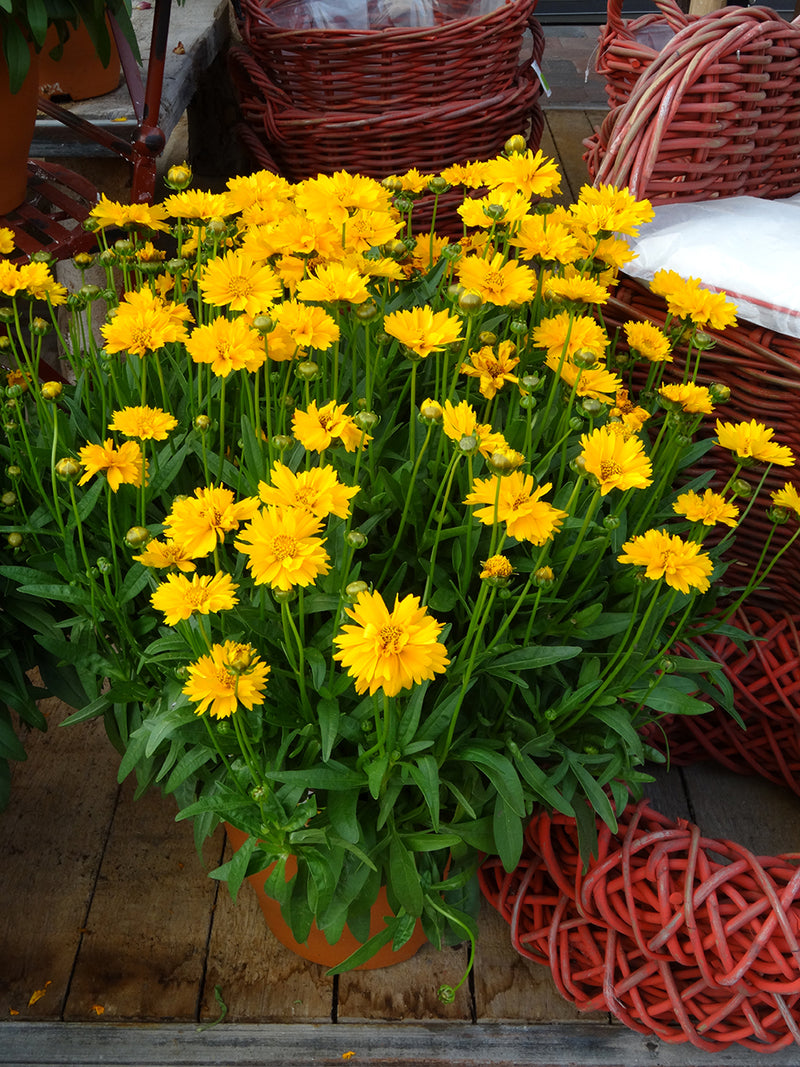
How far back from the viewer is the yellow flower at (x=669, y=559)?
682 millimetres

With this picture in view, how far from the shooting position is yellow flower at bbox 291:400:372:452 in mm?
670

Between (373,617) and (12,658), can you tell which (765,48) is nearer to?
(373,617)

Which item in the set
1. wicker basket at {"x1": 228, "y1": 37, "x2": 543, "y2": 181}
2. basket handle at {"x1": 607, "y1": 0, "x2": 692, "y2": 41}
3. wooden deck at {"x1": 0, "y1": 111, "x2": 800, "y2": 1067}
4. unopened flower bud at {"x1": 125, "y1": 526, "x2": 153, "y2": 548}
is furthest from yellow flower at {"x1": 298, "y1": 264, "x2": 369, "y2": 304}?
wicker basket at {"x1": 228, "y1": 37, "x2": 543, "y2": 181}

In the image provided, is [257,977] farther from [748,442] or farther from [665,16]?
[665,16]

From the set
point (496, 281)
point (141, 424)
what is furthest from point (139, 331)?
point (496, 281)

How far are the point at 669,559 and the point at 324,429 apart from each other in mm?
254

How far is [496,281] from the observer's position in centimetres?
79

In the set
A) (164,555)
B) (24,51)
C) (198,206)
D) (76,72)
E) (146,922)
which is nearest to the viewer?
(164,555)

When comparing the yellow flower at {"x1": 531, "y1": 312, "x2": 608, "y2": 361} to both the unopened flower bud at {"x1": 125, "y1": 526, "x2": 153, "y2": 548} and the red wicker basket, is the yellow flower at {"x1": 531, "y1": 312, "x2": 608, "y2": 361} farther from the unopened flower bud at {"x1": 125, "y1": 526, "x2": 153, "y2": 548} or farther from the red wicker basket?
the red wicker basket

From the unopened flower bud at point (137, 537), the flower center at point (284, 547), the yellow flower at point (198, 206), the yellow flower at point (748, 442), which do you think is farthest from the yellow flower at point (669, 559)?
the yellow flower at point (198, 206)

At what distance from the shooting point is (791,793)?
117cm

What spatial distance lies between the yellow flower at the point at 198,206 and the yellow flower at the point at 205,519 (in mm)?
346

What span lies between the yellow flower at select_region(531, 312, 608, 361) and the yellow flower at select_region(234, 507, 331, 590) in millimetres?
293

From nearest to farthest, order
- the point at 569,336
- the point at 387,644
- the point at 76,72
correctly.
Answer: the point at 387,644 < the point at 569,336 < the point at 76,72
